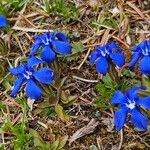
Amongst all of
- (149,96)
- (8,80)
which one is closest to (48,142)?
(8,80)

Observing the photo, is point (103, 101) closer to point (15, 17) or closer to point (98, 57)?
point (98, 57)

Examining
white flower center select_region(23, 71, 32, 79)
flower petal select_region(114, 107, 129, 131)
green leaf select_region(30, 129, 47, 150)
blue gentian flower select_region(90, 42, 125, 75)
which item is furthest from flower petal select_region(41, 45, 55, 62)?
flower petal select_region(114, 107, 129, 131)

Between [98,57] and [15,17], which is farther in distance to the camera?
[15,17]

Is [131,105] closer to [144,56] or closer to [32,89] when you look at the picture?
[144,56]

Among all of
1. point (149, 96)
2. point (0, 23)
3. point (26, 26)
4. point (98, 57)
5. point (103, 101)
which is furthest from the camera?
point (26, 26)

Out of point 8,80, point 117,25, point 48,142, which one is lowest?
point 48,142
